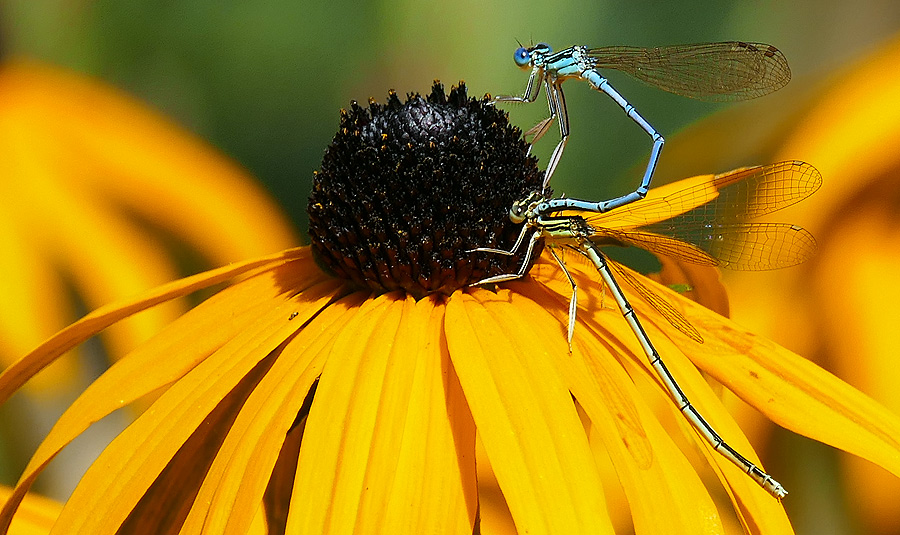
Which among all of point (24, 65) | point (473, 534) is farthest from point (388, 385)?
point (24, 65)

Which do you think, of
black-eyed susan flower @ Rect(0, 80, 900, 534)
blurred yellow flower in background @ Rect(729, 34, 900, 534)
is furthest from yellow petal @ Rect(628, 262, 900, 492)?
blurred yellow flower in background @ Rect(729, 34, 900, 534)

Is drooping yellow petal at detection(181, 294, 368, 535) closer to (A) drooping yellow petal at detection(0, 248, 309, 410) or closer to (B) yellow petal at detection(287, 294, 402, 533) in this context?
(B) yellow petal at detection(287, 294, 402, 533)

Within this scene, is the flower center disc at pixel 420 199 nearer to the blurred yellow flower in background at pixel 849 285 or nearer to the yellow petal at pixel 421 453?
the yellow petal at pixel 421 453

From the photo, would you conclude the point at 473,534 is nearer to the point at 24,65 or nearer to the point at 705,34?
the point at 705,34

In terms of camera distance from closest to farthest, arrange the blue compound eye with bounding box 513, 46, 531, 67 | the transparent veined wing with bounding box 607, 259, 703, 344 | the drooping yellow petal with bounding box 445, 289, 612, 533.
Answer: the drooping yellow petal with bounding box 445, 289, 612, 533
the transparent veined wing with bounding box 607, 259, 703, 344
the blue compound eye with bounding box 513, 46, 531, 67

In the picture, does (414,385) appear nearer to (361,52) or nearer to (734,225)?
(734,225)

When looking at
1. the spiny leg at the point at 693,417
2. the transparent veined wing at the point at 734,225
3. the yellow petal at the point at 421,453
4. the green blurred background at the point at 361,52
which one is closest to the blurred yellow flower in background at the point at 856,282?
the green blurred background at the point at 361,52

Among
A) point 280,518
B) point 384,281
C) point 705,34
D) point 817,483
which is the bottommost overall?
point 817,483
